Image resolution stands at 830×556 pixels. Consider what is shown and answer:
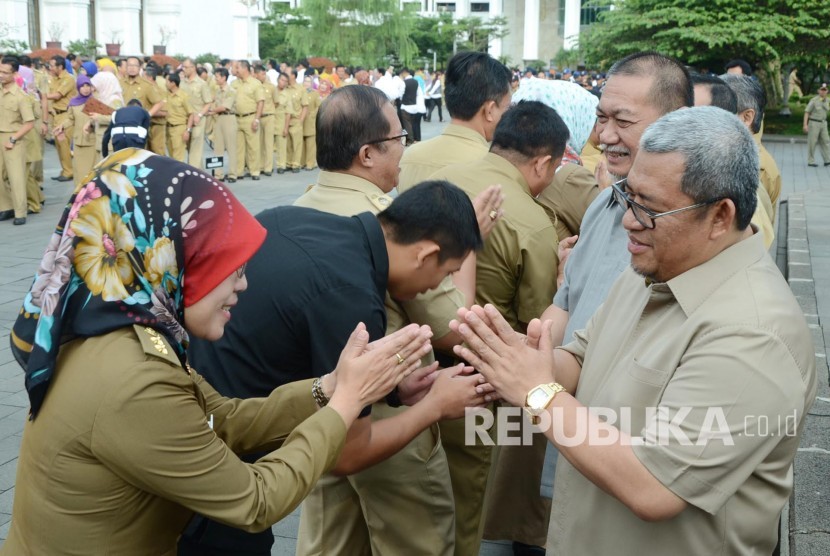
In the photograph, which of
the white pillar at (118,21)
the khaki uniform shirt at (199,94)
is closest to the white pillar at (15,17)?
the white pillar at (118,21)

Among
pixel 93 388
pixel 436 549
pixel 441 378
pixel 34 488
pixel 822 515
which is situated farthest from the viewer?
pixel 822 515

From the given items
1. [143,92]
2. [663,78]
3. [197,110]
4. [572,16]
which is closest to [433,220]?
[663,78]

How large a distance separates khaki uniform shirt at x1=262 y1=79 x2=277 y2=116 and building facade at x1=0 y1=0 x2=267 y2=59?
25.0 metres

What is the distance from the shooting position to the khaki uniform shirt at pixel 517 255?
12.3 ft

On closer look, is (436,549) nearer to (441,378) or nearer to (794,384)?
(441,378)

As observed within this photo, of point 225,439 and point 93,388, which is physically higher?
point 93,388

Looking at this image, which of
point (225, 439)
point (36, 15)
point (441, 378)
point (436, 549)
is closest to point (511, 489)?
point (436, 549)

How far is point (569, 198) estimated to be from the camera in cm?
453

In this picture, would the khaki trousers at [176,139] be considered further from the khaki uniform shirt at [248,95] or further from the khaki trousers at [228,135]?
the khaki uniform shirt at [248,95]

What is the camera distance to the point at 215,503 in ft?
6.64

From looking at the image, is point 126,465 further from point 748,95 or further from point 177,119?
point 177,119

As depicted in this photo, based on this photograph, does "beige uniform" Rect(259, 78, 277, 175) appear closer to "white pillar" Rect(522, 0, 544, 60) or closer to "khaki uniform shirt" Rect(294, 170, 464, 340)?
"khaki uniform shirt" Rect(294, 170, 464, 340)

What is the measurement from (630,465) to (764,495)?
13.2 inches

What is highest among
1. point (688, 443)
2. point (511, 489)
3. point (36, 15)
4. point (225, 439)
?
point (36, 15)
